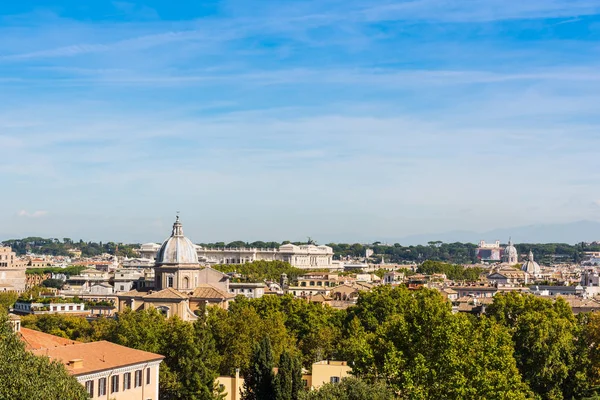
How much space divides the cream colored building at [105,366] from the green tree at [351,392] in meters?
9.32

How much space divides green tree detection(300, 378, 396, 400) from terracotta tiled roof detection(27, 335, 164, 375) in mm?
10028

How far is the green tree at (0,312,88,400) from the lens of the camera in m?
33.7

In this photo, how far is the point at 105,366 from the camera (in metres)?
46.7

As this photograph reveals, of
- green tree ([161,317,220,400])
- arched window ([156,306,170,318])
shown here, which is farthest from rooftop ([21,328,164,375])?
arched window ([156,306,170,318])

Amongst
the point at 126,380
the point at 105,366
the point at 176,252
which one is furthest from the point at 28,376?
the point at 176,252

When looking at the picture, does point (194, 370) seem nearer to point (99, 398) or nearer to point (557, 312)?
point (99, 398)

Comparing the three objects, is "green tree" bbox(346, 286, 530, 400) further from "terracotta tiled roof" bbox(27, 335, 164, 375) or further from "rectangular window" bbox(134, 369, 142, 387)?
"terracotta tiled roof" bbox(27, 335, 164, 375)

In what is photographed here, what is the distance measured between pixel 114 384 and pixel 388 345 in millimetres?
12466

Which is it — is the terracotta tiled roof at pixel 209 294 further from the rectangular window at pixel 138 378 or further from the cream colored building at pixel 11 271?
the cream colored building at pixel 11 271

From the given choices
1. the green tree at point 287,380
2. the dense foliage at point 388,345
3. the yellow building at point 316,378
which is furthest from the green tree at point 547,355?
the green tree at point 287,380

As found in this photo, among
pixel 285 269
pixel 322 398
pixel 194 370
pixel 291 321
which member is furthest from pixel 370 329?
pixel 285 269

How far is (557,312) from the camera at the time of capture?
7438cm

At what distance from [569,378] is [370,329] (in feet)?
77.4

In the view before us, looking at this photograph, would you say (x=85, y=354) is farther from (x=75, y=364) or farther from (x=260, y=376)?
(x=260, y=376)
